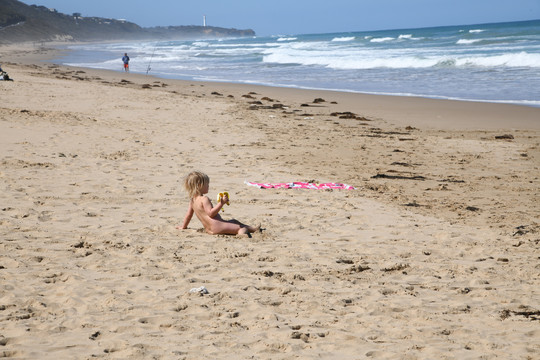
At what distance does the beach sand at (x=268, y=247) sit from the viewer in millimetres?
3393

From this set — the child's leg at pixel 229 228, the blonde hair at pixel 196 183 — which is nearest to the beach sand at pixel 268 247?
the child's leg at pixel 229 228

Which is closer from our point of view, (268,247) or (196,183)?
(268,247)

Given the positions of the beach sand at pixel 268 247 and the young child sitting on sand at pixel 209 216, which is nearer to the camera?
the beach sand at pixel 268 247

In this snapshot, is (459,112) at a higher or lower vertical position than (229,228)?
higher

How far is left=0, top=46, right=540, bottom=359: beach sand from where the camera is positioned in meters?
3.39

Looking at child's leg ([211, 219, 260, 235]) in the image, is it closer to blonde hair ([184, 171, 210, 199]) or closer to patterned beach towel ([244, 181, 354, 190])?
blonde hair ([184, 171, 210, 199])

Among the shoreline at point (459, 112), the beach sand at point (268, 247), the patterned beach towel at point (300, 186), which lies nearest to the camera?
the beach sand at point (268, 247)

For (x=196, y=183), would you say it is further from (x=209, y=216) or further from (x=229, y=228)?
(x=229, y=228)

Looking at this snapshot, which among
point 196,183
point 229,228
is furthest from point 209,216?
point 196,183

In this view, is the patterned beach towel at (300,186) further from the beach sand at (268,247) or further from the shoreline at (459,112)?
the shoreline at (459,112)

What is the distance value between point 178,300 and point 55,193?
123 inches

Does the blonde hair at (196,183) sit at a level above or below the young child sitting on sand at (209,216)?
above

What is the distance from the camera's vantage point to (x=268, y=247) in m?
5.06

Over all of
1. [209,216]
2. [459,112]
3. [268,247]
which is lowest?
[268,247]
